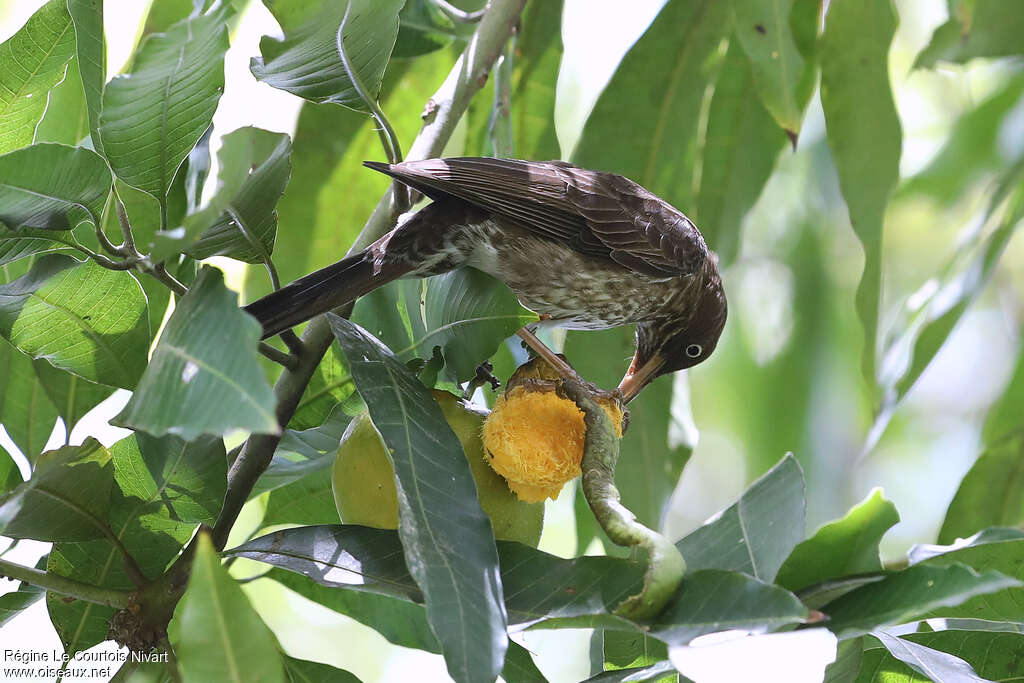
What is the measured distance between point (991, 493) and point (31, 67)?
3.02m

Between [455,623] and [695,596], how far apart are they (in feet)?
1.16

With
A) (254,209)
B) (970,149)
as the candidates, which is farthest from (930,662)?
(970,149)

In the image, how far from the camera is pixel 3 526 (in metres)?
1.64

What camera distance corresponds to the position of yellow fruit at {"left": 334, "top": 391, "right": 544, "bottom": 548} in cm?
186

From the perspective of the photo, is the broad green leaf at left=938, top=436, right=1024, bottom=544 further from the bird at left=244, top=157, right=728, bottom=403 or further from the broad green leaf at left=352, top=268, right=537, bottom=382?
the broad green leaf at left=352, top=268, right=537, bottom=382

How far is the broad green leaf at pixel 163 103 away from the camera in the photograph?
64.2 inches

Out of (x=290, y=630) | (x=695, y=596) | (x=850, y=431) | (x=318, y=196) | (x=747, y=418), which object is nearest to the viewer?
(x=695, y=596)

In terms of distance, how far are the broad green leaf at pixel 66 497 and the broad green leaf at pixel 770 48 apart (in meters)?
2.09

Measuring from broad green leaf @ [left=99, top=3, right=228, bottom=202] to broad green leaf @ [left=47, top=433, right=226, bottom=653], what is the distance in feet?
1.46

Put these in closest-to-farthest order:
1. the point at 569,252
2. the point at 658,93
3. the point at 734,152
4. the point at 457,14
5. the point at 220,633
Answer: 1. the point at 220,633
2. the point at 457,14
3. the point at 569,252
4. the point at 658,93
5. the point at 734,152

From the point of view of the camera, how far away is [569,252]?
3.11m

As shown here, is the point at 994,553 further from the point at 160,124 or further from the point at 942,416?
the point at 942,416

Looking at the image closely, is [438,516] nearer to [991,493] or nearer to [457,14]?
[457,14]

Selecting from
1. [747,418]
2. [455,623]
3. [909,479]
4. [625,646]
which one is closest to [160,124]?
[455,623]
